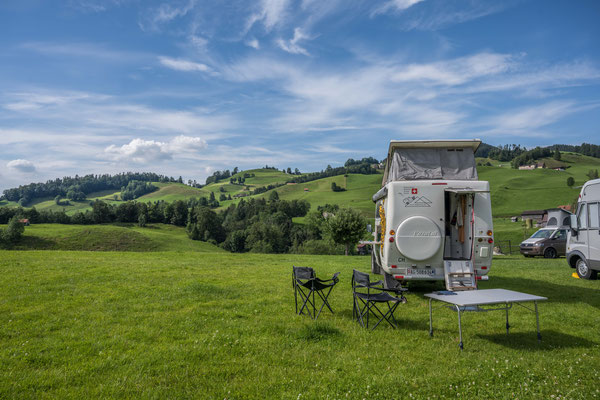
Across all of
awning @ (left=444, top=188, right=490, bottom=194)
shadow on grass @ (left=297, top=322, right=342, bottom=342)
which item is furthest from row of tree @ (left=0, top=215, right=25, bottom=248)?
awning @ (left=444, top=188, right=490, bottom=194)

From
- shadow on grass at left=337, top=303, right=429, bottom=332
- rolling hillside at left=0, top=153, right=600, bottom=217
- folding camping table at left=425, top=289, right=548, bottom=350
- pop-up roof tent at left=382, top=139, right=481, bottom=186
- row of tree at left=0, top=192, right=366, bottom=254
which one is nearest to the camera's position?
folding camping table at left=425, top=289, right=548, bottom=350

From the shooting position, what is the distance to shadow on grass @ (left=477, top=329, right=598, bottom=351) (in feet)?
19.3

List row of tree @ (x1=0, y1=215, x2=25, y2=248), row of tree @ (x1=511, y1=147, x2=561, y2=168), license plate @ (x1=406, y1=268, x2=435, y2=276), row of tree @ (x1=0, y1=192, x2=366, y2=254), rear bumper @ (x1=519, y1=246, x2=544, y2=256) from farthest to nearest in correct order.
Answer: row of tree @ (x1=511, y1=147, x2=561, y2=168) < row of tree @ (x1=0, y1=192, x2=366, y2=254) < row of tree @ (x1=0, y1=215, x2=25, y2=248) < rear bumper @ (x1=519, y1=246, x2=544, y2=256) < license plate @ (x1=406, y1=268, x2=435, y2=276)

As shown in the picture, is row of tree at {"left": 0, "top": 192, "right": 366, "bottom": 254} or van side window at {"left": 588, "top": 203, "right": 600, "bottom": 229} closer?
van side window at {"left": 588, "top": 203, "right": 600, "bottom": 229}

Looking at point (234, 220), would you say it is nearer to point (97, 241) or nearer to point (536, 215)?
point (97, 241)

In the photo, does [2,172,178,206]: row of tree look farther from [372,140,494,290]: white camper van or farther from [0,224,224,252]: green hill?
[372,140,494,290]: white camper van

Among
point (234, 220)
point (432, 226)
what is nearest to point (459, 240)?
point (432, 226)

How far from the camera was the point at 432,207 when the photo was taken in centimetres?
906

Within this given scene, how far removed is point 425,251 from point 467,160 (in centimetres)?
312

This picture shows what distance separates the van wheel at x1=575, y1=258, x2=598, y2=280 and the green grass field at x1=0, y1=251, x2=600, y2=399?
355cm

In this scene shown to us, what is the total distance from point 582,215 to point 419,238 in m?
7.75

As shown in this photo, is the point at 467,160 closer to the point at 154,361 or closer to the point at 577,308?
the point at 577,308

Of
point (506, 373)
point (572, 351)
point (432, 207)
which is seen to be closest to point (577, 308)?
point (572, 351)

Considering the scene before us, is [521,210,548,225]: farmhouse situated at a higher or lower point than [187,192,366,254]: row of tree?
higher
